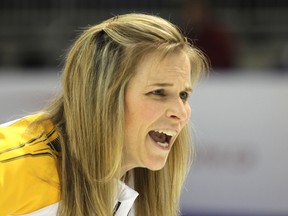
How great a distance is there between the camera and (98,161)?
10.3 feet

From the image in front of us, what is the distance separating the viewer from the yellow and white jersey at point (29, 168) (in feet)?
9.61

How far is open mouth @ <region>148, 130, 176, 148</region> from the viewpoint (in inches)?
126

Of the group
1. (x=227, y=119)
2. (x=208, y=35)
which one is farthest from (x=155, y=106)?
(x=208, y=35)

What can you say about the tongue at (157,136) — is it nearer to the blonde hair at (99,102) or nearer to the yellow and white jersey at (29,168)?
the blonde hair at (99,102)

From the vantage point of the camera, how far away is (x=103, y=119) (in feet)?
10.1

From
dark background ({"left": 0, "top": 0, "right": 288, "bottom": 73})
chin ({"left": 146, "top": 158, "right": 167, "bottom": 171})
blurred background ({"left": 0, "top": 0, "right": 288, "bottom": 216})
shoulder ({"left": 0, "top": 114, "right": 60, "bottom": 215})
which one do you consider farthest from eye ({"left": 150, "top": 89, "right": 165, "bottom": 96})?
dark background ({"left": 0, "top": 0, "right": 288, "bottom": 73})

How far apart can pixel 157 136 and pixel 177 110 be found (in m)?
0.15

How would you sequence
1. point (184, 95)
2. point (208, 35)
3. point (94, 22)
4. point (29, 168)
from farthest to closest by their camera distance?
1. point (94, 22)
2. point (208, 35)
3. point (184, 95)
4. point (29, 168)

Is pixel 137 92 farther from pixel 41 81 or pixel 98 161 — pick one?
pixel 41 81

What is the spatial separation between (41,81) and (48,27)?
154cm

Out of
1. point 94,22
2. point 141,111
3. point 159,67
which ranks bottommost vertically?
point 94,22

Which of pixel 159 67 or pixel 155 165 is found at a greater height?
pixel 159 67

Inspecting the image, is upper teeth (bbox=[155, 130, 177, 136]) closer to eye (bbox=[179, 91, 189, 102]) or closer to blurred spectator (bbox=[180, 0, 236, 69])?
eye (bbox=[179, 91, 189, 102])

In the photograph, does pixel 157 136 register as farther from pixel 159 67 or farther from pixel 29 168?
pixel 29 168
